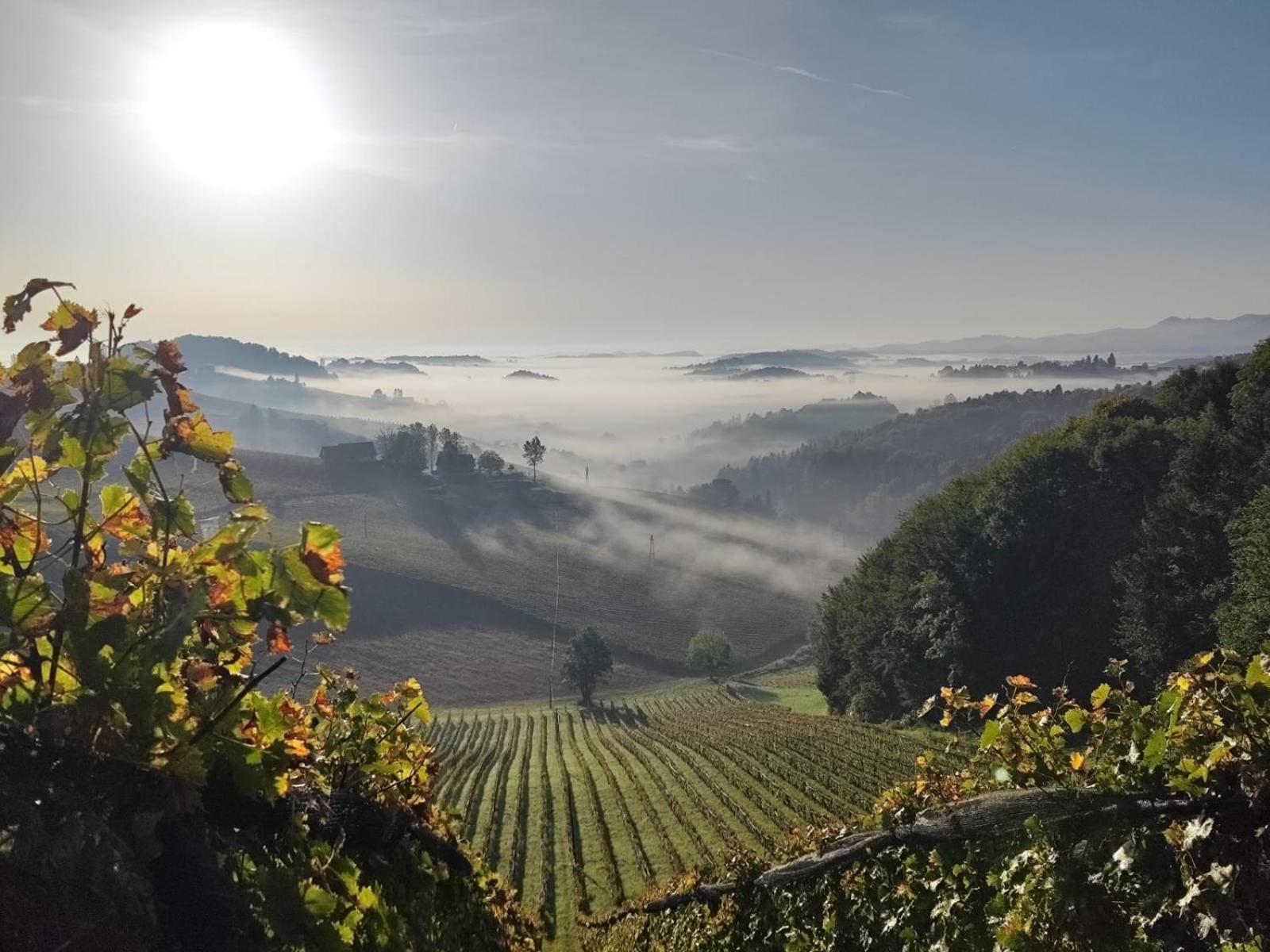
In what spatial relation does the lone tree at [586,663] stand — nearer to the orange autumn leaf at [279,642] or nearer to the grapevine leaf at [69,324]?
the orange autumn leaf at [279,642]

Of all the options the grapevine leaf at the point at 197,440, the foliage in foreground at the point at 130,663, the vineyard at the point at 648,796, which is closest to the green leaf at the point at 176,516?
the foliage in foreground at the point at 130,663

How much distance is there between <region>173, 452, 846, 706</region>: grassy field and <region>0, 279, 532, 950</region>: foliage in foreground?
9290 cm

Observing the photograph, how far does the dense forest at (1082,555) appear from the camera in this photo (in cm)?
3547

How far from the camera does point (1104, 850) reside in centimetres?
241

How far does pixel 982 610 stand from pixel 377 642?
3479 inches

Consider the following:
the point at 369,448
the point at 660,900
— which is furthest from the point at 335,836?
the point at 369,448

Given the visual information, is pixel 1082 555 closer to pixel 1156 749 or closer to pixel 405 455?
pixel 1156 749

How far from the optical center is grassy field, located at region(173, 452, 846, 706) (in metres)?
110

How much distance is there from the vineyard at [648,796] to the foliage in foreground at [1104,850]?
10.3m

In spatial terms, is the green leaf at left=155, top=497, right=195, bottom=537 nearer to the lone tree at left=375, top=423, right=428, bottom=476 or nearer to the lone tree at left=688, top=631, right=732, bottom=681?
the lone tree at left=688, top=631, right=732, bottom=681

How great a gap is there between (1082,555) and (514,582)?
10835cm

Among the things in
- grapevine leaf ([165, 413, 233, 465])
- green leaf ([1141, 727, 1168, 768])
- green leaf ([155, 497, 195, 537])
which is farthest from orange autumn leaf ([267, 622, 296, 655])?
green leaf ([1141, 727, 1168, 768])

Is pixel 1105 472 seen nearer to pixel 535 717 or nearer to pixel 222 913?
pixel 222 913

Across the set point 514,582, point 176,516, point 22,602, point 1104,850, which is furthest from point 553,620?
point 22,602
